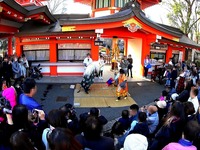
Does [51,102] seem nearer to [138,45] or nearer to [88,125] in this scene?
[88,125]

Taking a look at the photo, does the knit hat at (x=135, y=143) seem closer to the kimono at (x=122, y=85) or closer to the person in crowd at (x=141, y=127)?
the person in crowd at (x=141, y=127)

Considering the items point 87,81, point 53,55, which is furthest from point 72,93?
point 53,55

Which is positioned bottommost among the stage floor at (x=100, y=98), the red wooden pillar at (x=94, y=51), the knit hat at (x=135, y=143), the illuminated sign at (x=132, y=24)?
the stage floor at (x=100, y=98)

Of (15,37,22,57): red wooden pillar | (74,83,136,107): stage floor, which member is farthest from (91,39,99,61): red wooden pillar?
(15,37,22,57): red wooden pillar

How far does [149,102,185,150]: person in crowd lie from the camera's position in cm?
340

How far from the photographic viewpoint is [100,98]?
9.84 meters

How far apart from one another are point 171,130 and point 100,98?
6.47 m

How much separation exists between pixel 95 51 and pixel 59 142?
1161 centimetres

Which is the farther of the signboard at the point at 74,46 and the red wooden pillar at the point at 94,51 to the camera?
the signboard at the point at 74,46

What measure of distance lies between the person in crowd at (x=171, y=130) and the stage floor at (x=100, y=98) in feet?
17.5

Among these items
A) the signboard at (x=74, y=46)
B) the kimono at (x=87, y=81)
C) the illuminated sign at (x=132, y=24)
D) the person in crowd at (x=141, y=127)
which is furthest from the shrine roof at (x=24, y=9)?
the person in crowd at (x=141, y=127)

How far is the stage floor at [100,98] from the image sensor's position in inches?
355

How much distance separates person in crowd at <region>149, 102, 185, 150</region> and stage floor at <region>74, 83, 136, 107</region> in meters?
5.34

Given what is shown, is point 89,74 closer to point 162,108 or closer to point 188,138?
point 162,108
